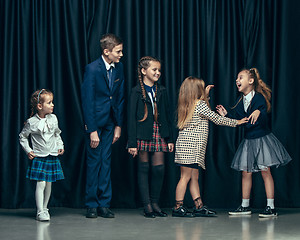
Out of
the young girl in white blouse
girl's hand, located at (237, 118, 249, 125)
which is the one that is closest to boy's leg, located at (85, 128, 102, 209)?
the young girl in white blouse

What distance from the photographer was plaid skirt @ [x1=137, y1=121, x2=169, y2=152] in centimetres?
407

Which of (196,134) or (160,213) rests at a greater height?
(196,134)

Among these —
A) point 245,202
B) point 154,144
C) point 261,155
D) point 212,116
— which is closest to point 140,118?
point 154,144

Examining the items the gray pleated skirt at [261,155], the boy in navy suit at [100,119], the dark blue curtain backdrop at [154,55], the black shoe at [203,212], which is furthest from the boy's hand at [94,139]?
the gray pleated skirt at [261,155]

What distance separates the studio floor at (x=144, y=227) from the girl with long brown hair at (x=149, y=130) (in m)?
0.25

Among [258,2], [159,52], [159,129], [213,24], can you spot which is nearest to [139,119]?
[159,129]

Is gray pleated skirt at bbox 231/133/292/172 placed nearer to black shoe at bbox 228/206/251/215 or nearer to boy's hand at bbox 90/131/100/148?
black shoe at bbox 228/206/251/215

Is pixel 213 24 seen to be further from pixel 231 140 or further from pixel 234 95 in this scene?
pixel 231 140

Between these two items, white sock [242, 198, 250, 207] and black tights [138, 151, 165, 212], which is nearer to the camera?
black tights [138, 151, 165, 212]

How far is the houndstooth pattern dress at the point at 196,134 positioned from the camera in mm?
4074

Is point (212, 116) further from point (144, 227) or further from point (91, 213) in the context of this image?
point (91, 213)

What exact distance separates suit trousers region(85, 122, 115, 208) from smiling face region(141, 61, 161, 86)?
19.5 inches

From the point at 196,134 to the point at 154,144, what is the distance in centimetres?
36

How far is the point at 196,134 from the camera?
13.5 feet
